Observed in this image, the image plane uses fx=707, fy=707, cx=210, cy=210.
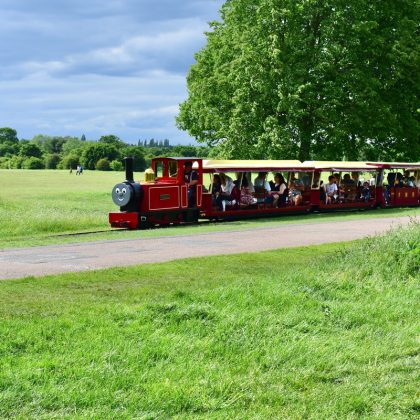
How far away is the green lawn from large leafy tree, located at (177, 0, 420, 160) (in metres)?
28.5

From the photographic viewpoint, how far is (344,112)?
40.7 m

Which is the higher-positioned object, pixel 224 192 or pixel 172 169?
pixel 172 169

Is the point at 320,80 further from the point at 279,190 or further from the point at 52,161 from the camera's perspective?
the point at 52,161

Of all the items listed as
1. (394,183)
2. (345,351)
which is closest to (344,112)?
(394,183)

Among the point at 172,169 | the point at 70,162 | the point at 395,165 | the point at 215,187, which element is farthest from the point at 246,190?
the point at 70,162

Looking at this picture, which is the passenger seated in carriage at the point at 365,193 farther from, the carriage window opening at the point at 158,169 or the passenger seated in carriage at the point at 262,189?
the carriage window opening at the point at 158,169

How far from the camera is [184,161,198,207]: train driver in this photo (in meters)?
27.0

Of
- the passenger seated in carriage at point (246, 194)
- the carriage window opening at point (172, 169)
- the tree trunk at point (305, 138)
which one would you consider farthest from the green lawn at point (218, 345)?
the tree trunk at point (305, 138)

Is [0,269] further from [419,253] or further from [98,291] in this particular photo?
[419,253]

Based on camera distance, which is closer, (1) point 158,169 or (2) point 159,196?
(2) point 159,196

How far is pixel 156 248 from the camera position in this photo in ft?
55.9

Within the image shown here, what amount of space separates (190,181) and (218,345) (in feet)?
65.8

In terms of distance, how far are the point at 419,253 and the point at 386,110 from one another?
96.5ft

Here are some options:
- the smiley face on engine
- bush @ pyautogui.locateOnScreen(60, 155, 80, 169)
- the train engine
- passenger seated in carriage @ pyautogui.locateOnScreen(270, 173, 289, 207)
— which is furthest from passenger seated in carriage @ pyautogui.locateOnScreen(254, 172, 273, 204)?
bush @ pyautogui.locateOnScreen(60, 155, 80, 169)
